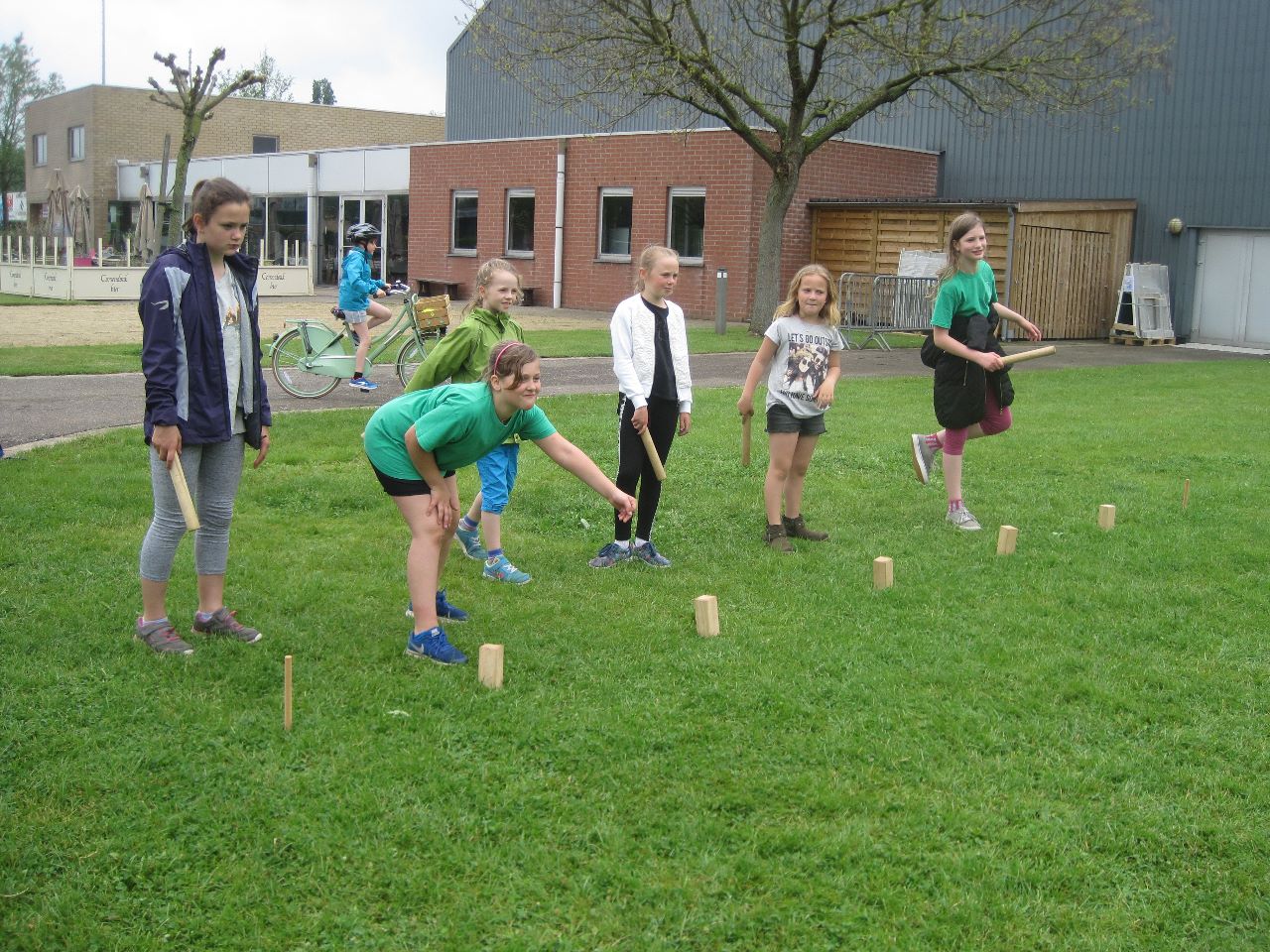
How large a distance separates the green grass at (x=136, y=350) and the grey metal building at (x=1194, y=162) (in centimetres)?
395

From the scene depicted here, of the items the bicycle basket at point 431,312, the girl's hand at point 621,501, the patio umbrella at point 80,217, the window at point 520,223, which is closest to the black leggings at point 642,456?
the girl's hand at point 621,501

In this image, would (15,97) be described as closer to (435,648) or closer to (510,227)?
(510,227)

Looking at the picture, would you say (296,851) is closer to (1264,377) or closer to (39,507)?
(39,507)

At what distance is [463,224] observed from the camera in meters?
31.7

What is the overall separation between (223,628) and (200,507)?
499mm

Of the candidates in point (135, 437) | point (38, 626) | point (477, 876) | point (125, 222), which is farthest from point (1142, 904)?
point (125, 222)

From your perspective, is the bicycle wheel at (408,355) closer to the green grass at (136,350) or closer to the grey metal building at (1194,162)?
the green grass at (136,350)

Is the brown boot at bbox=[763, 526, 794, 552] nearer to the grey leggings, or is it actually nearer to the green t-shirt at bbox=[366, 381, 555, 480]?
the green t-shirt at bbox=[366, 381, 555, 480]

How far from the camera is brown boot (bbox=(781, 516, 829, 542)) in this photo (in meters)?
7.29

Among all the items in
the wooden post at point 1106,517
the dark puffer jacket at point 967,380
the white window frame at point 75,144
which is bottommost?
the wooden post at point 1106,517

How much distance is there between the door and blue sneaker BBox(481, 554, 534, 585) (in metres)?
20.9

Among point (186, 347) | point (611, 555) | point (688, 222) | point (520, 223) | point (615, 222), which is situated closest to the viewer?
point (186, 347)

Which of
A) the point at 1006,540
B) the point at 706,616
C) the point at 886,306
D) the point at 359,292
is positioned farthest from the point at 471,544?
the point at 886,306

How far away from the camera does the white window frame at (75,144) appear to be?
50.6m
